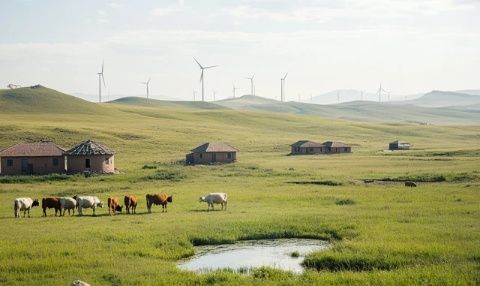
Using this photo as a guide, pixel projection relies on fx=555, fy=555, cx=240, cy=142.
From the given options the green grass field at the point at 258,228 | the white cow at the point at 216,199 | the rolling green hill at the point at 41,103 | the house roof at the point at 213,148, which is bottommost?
the green grass field at the point at 258,228

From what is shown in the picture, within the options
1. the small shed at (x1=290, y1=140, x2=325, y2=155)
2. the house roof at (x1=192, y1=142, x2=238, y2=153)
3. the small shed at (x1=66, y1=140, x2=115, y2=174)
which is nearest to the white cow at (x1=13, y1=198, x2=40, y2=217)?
the small shed at (x1=66, y1=140, x2=115, y2=174)

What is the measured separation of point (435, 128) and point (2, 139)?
391 ft

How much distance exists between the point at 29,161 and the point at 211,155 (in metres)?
24.5

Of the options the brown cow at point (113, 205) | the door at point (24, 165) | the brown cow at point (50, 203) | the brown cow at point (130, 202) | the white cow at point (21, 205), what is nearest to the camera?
the white cow at point (21, 205)

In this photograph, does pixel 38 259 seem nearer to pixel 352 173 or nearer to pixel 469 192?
pixel 469 192

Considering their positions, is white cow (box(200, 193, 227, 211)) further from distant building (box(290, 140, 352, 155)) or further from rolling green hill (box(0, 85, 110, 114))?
rolling green hill (box(0, 85, 110, 114))

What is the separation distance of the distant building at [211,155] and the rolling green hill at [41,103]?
84240mm

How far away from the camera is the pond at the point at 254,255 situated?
19.4 m

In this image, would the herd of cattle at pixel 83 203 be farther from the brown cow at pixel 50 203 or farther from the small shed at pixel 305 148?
the small shed at pixel 305 148

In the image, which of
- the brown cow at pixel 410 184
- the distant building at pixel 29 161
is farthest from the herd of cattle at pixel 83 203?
the distant building at pixel 29 161

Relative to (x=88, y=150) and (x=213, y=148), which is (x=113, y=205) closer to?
(x=88, y=150)

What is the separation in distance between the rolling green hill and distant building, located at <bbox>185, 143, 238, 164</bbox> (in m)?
84.2

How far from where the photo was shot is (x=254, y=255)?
21188mm

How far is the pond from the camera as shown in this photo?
63.8 ft
